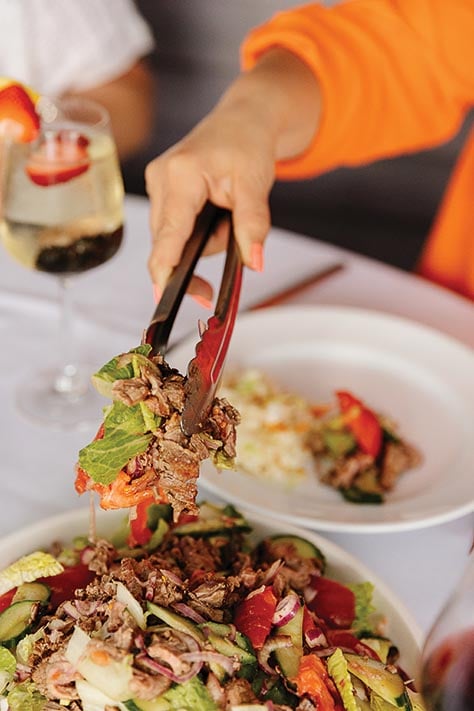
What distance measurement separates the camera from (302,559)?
1.00 m

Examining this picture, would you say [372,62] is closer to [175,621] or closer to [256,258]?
[256,258]

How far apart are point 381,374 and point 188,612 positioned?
0.85m

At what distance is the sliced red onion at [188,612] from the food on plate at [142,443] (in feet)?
0.31

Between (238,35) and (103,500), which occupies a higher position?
(103,500)

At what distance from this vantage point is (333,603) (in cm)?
99

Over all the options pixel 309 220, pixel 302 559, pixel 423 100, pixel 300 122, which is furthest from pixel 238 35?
pixel 302 559

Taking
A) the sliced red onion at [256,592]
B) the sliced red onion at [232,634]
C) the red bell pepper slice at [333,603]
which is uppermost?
the sliced red onion at [232,634]

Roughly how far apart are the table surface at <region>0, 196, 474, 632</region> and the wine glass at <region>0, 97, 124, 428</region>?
0.06 metres

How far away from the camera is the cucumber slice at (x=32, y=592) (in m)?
0.93

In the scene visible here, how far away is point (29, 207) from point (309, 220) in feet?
8.26

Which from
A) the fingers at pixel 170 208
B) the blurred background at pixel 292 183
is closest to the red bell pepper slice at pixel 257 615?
the fingers at pixel 170 208

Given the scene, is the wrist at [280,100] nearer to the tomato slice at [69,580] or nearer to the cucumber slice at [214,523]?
the cucumber slice at [214,523]

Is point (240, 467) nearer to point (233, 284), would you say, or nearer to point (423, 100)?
point (233, 284)

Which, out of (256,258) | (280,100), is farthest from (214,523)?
(280,100)
